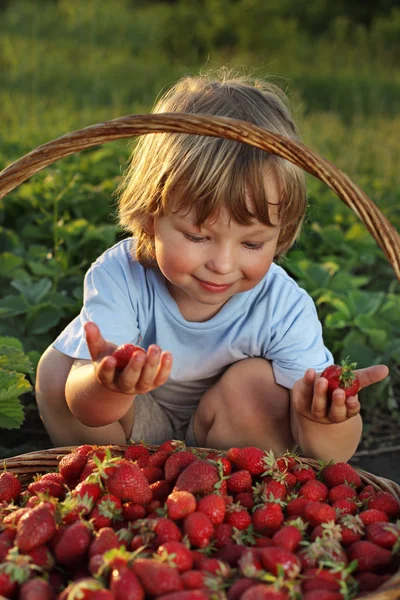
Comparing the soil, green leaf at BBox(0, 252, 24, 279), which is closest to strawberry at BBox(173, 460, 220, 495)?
the soil

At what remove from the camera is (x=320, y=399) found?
→ 1.71m

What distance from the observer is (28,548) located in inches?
56.9

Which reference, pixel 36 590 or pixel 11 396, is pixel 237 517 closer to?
pixel 36 590

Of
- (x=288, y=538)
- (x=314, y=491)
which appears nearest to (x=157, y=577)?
(x=288, y=538)

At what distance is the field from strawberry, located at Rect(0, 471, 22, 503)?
1.04ft

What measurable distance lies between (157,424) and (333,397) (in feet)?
2.51

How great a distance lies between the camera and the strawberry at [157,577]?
4.33ft

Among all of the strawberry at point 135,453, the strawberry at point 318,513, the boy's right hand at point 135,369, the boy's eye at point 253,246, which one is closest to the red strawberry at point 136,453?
the strawberry at point 135,453

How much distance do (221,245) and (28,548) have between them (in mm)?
763

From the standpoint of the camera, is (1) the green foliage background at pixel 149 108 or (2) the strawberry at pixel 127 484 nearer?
(2) the strawberry at pixel 127 484

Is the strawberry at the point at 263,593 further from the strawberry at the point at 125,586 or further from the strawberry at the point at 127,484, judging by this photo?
the strawberry at the point at 127,484

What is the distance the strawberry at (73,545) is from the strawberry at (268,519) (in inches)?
13.2

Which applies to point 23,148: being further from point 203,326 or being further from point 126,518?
point 126,518

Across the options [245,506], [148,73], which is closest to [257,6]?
[148,73]
